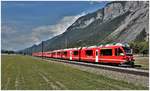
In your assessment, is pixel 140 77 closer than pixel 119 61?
Yes

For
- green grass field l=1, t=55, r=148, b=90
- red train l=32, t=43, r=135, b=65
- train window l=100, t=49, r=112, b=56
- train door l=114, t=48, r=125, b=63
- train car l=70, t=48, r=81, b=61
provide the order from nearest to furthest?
1. green grass field l=1, t=55, r=148, b=90
2. red train l=32, t=43, r=135, b=65
3. train door l=114, t=48, r=125, b=63
4. train window l=100, t=49, r=112, b=56
5. train car l=70, t=48, r=81, b=61

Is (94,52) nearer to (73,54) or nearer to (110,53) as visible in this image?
(110,53)

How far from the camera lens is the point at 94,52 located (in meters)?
52.8

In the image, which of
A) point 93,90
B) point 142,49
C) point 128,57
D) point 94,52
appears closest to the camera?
point 93,90

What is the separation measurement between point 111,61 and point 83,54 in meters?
17.6

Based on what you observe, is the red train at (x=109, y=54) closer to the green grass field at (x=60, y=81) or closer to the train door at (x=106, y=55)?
the train door at (x=106, y=55)

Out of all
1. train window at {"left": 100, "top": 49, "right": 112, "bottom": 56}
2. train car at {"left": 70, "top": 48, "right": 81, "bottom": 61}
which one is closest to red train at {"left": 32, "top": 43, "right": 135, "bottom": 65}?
train window at {"left": 100, "top": 49, "right": 112, "bottom": 56}

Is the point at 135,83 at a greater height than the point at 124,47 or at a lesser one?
lesser

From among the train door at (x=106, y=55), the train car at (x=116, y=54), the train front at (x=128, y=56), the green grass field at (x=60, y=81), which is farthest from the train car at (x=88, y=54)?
the green grass field at (x=60, y=81)

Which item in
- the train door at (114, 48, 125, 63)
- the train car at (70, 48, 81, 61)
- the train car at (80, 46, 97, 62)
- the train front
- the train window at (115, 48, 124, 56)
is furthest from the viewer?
the train car at (70, 48, 81, 61)

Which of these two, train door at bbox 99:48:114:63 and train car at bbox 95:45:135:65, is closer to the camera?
train car at bbox 95:45:135:65

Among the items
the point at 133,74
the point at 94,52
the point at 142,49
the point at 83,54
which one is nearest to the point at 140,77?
the point at 133,74

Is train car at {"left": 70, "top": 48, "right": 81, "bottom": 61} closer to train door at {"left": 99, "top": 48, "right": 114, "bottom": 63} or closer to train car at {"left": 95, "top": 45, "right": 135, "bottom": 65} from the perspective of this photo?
train door at {"left": 99, "top": 48, "right": 114, "bottom": 63}

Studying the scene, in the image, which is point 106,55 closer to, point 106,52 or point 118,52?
point 106,52
